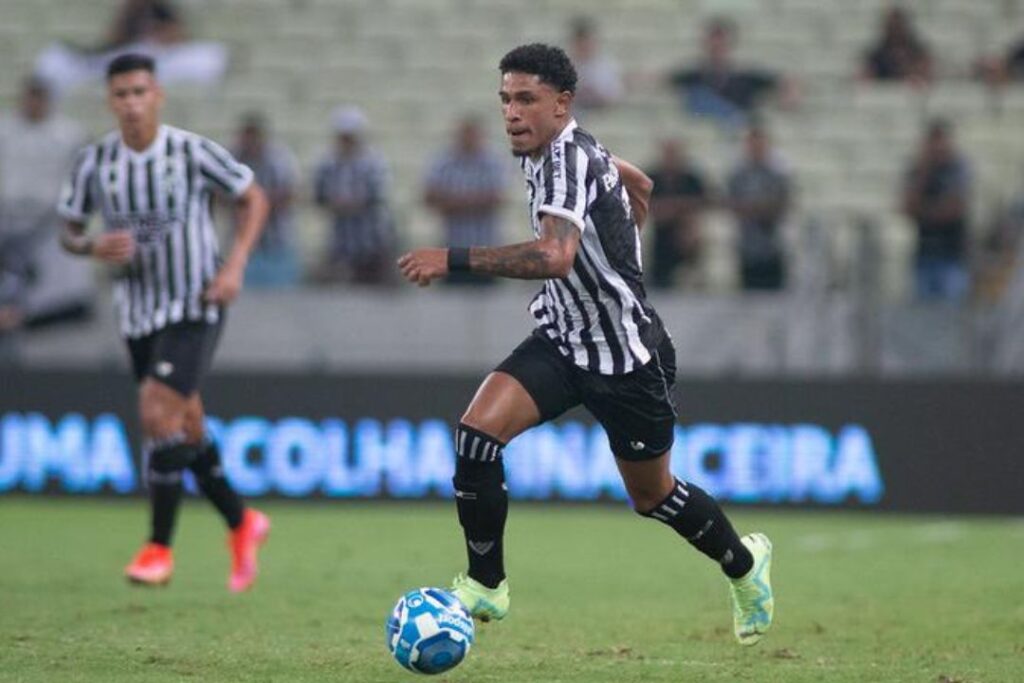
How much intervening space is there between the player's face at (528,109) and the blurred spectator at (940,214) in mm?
8225

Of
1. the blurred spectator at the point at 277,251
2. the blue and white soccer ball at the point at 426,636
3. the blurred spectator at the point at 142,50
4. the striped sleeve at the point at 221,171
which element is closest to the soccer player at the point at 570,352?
the blue and white soccer ball at the point at 426,636

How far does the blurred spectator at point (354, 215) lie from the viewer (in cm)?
1585

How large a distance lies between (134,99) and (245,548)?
8.03 ft

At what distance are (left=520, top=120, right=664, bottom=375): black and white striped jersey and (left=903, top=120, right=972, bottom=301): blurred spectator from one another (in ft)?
25.8

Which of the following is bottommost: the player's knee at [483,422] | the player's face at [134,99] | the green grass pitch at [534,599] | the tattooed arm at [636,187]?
the green grass pitch at [534,599]

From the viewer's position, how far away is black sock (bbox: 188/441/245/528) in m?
10.7

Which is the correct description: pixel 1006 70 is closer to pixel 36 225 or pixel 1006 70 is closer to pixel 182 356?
pixel 36 225

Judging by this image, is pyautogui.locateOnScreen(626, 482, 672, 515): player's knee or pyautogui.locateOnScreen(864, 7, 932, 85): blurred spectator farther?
pyautogui.locateOnScreen(864, 7, 932, 85): blurred spectator

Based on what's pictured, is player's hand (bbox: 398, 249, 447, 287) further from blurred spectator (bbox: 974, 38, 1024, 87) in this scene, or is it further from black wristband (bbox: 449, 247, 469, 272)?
blurred spectator (bbox: 974, 38, 1024, 87)

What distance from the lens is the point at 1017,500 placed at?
51.4 ft

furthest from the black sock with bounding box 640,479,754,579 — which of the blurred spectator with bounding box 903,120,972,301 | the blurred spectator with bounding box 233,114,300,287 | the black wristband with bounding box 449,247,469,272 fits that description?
the blurred spectator with bounding box 233,114,300,287

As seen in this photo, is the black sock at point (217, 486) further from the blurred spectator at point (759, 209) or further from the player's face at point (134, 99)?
the blurred spectator at point (759, 209)

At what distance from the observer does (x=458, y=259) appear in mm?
7227

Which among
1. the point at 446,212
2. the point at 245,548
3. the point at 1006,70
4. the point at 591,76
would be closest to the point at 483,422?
the point at 245,548
